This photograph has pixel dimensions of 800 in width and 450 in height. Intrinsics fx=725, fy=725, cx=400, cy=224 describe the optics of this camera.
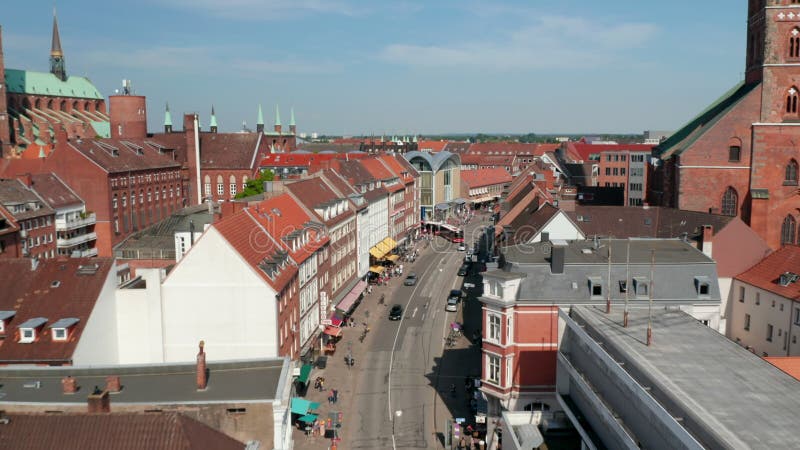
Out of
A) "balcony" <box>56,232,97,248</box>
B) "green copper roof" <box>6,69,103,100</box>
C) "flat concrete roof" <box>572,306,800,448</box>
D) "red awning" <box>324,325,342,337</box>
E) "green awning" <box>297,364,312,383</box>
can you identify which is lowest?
"green awning" <box>297,364,312,383</box>

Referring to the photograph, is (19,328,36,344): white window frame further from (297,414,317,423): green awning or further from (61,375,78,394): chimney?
(297,414,317,423): green awning

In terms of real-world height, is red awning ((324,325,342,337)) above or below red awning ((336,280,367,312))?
below

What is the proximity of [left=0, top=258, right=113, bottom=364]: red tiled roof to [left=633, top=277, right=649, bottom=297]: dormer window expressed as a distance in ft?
101

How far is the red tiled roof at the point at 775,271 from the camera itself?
155ft

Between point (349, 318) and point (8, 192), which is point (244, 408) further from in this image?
point (8, 192)

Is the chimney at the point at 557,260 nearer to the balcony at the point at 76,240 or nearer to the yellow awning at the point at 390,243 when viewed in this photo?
the yellow awning at the point at 390,243

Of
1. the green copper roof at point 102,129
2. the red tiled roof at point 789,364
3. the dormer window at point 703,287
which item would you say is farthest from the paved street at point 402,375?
the green copper roof at point 102,129

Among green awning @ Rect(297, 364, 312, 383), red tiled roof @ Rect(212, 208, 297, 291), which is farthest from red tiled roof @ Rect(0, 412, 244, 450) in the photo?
green awning @ Rect(297, 364, 312, 383)

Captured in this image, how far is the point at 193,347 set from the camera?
44125mm

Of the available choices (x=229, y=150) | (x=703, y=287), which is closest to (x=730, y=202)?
(x=703, y=287)

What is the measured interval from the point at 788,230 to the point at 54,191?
7595 centimetres

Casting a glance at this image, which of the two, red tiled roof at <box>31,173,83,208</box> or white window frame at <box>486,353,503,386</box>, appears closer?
white window frame at <box>486,353,503,386</box>

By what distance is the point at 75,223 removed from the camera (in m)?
82.4

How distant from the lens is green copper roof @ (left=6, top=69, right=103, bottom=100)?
146250mm
